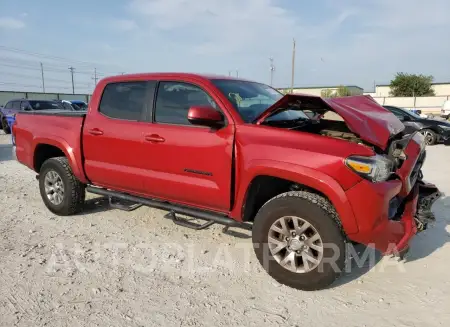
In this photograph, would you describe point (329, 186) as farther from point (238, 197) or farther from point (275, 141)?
point (238, 197)

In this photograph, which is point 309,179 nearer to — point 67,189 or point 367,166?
point 367,166

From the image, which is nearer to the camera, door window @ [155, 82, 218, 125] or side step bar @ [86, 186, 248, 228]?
side step bar @ [86, 186, 248, 228]

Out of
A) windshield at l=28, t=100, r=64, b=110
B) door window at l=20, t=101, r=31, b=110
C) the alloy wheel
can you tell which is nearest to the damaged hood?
the alloy wheel

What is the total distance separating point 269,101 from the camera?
→ 432 centimetres

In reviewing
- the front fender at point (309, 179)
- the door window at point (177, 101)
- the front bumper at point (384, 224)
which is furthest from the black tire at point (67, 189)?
the front bumper at point (384, 224)

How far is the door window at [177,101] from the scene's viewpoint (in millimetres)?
3986

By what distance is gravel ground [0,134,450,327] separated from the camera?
9.65 feet

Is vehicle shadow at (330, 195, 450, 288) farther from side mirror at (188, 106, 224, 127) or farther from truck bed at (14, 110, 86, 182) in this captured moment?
truck bed at (14, 110, 86, 182)

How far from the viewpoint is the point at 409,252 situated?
4105mm

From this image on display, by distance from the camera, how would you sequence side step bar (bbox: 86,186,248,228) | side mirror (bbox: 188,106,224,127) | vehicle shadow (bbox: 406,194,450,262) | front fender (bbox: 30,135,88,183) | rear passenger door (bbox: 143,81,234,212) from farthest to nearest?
front fender (bbox: 30,135,88,183)
vehicle shadow (bbox: 406,194,450,262)
side step bar (bbox: 86,186,248,228)
rear passenger door (bbox: 143,81,234,212)
side mirror (bbox: 188,106,224,127)

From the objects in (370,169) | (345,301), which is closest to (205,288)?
(345,301)

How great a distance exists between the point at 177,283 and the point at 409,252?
2.47m

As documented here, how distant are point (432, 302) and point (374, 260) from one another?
33.7 inches

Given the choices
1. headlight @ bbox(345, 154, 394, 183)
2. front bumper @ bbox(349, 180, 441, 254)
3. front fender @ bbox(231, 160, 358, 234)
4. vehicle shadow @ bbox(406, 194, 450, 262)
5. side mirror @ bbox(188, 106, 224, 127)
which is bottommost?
vehicle shadow @ bbox(406, 194, 450, 262)
